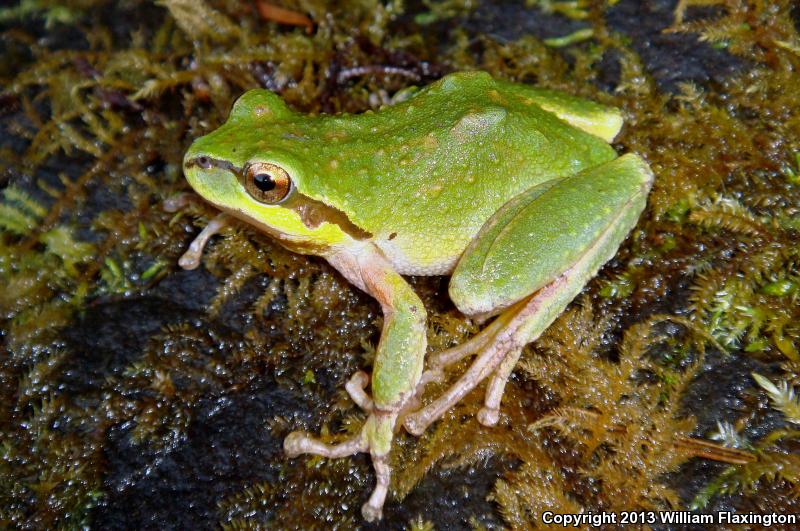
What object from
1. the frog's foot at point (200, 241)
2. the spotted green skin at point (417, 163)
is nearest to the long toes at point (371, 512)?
the spotted green skin at point (417, 163)

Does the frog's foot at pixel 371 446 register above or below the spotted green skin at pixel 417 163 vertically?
below

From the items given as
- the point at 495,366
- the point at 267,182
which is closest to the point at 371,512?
the point at 495,366

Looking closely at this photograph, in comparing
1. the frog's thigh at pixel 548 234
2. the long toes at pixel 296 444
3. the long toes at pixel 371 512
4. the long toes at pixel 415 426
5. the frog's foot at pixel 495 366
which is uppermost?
the frog's thigh at pixel 548 234

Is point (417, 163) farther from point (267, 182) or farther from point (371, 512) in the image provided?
point (371, 512)

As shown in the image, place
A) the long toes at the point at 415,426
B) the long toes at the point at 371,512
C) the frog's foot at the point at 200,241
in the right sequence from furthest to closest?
the frog's foot at the point at 200,241
the long toes at the point at 415,426
the long toes at the point at 371,512

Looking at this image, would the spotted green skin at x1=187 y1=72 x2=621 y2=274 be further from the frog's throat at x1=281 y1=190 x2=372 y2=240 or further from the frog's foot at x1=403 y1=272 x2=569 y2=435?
the frog's foot at x1=403 y1=272 x2=569 y2=435

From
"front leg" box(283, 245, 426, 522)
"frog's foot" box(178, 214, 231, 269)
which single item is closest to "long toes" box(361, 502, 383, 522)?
"front leg" box(283, 245, 426, 522)

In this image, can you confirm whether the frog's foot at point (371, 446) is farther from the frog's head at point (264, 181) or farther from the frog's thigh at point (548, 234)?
the frog's head at point (264, 181)
